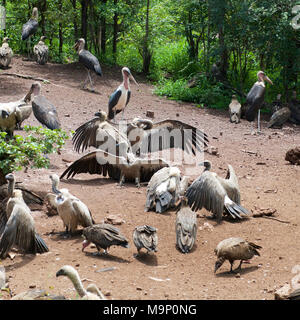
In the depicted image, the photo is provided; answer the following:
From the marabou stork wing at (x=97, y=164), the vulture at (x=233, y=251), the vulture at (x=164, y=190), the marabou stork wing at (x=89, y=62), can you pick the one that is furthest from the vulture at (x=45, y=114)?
the marabou stork wing at (x=89, y=62)

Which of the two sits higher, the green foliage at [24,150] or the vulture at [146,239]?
the green foliage at [24,150]

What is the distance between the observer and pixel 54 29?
62.3 feet

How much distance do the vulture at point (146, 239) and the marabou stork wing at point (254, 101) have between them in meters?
7.87

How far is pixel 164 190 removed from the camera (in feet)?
24.5

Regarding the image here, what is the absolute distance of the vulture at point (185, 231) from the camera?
6.23 metres

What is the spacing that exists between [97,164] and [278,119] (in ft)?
21.8

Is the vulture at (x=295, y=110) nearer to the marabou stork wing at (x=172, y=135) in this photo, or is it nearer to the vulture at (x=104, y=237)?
the marabou stork wing at (x=172, y=135)

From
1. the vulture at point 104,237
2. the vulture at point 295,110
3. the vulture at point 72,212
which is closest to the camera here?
the vulture at point 104,237

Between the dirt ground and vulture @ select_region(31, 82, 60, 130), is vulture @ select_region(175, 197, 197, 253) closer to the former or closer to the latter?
the dirt ground

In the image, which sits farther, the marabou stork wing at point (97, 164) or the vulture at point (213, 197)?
the marabou stork wing at point (97, 164)

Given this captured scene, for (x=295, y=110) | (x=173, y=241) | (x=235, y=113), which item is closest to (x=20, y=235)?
(x=173, y=241)

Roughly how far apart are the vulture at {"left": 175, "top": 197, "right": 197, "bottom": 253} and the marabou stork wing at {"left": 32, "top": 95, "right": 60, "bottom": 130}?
3804mm

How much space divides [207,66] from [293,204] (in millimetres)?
9756

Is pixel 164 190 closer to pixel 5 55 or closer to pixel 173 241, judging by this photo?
pixel 173 241
